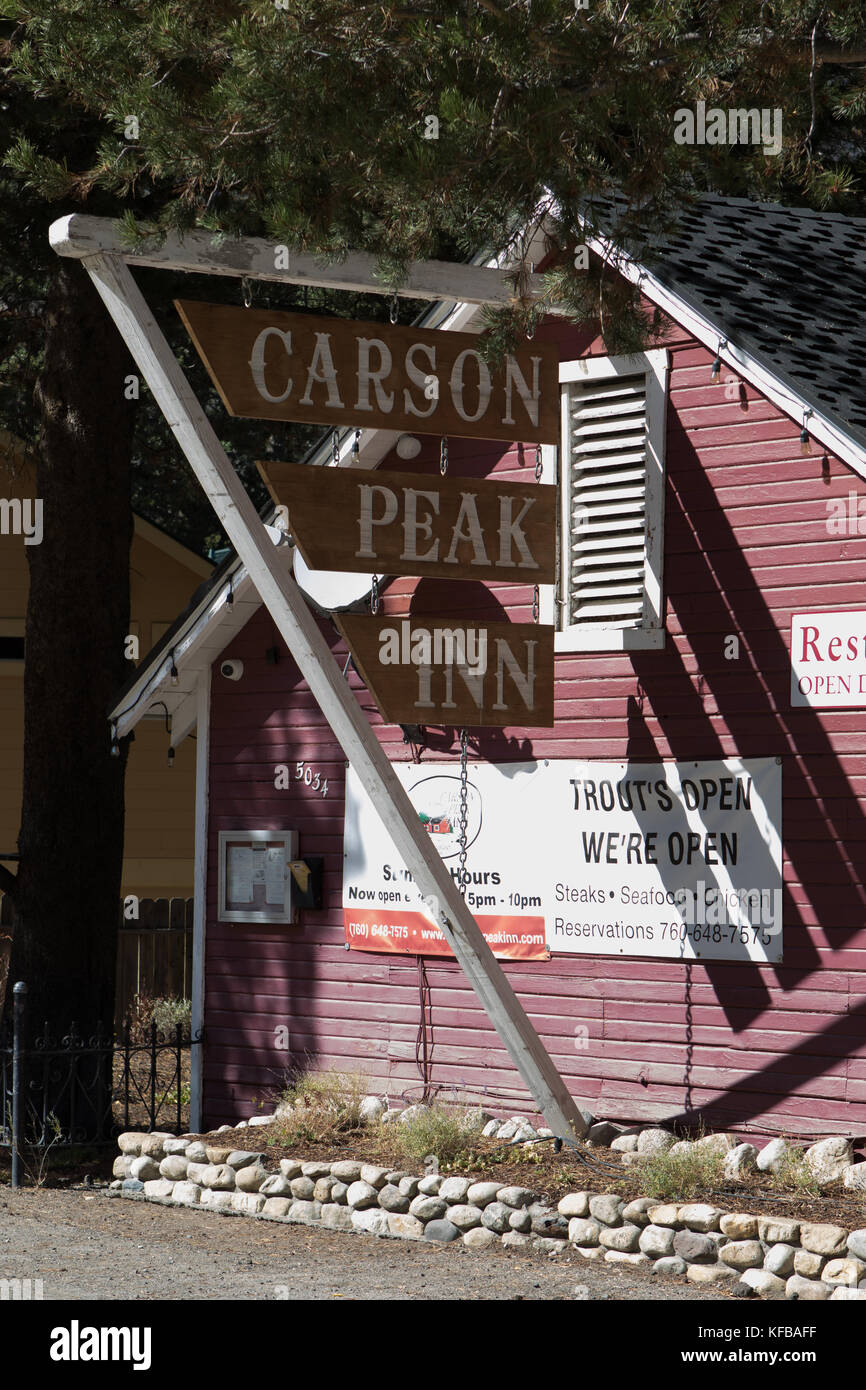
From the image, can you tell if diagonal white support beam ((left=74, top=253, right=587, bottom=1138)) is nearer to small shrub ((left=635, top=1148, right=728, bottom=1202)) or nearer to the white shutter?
small shrub ((left=635, top=1148, right=728, bottom=1202))

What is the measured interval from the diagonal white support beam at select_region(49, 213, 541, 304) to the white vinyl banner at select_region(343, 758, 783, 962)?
10.5 feet

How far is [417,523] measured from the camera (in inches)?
401

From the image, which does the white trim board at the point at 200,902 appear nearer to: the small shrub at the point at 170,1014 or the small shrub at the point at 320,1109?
the small shrub at the point at 320,1109

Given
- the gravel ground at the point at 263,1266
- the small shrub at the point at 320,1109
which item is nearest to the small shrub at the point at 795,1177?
the gravel ground at the point at 263,1266

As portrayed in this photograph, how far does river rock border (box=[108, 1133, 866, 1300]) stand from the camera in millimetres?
8328

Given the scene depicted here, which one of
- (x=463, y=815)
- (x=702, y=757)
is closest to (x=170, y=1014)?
(x=463, y=815)

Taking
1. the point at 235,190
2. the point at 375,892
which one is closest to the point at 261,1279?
the point at 375,892

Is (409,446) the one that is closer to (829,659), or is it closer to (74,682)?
(74,682)

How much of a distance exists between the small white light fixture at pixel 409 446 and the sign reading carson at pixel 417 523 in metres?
2.00

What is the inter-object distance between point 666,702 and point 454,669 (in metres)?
1.55

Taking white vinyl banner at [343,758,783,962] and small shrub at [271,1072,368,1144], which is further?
small shrub at [271,1072,368,1144]

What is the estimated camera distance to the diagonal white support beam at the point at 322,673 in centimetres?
995

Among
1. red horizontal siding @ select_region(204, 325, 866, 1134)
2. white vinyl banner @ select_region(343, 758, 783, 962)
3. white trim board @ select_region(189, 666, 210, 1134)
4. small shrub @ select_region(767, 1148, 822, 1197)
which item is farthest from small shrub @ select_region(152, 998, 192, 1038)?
small shrub @ select_region(767, 1148, 822, 1197)

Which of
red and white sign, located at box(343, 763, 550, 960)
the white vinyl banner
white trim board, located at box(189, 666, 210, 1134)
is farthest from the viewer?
white trim board, located at box(189, 666, 210, 1134)
